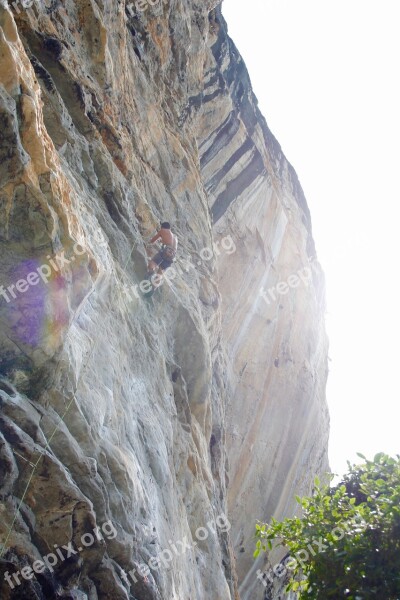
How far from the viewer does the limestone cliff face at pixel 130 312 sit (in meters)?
5.86

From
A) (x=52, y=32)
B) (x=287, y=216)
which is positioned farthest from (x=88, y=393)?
(x=287, y=216)

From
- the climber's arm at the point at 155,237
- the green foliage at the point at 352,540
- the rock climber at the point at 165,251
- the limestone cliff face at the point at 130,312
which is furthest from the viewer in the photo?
the climber's arm at the point at 155,237

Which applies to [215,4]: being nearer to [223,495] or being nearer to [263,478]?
[223,495]

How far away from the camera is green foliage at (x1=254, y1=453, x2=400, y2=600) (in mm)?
7305

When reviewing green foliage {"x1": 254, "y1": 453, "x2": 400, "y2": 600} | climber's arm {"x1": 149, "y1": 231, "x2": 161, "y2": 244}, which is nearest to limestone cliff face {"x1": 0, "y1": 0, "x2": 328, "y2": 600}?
climber's arm {"x1": 149, "y1": 231, "x2": 161, "y2": 244}

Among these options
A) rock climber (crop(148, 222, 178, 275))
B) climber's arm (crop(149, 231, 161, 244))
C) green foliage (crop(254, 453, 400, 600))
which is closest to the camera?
green foliage (crop(254, 453, 400, 600))

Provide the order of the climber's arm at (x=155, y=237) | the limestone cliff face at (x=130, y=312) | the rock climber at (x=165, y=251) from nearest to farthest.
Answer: the limestone cliff face at (x=130, y=312) → the rock climber at (x=165, y=251) → the climber's arm at (x=155, y=237)

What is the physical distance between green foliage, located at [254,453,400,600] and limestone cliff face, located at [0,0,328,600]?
6.38 ft

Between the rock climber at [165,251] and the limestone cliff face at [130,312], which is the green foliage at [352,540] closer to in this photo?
the limestone cliff face at [130,312]

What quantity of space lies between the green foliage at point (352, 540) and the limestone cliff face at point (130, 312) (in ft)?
6.38

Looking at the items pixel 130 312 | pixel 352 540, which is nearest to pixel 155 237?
pixel 130 312

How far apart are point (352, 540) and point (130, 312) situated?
498 centimetres

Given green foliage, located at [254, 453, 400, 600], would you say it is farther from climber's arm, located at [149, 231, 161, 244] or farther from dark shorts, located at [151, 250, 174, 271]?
climber's arm, located at [149, 231, 161, 244]

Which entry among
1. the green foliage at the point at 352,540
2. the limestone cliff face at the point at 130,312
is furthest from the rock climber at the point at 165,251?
the green foliage at the point at 352,540
